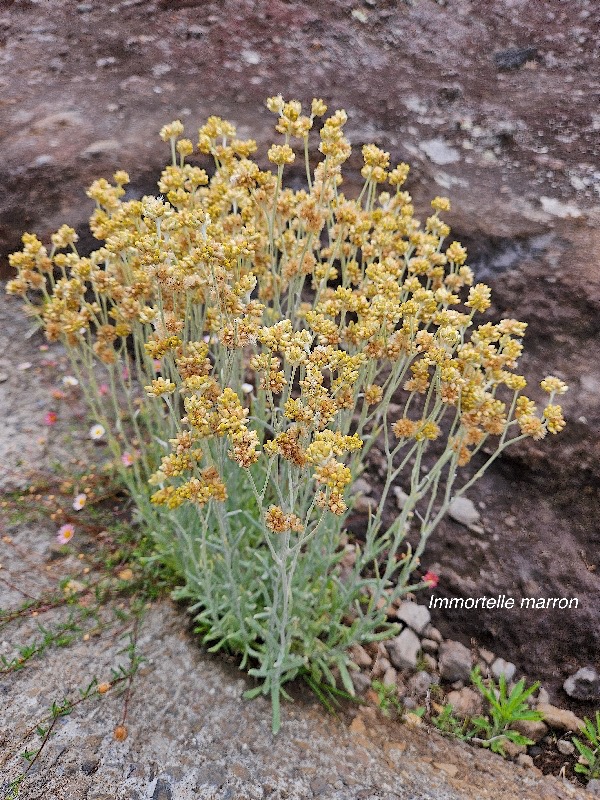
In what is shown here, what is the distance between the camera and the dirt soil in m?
3.14

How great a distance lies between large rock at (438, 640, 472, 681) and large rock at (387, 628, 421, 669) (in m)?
0.13

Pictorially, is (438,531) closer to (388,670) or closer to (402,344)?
(388,670)

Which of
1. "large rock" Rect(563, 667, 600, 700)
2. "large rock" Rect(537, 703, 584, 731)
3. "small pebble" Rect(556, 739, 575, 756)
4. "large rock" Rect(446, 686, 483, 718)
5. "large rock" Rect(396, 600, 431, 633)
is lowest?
"large rock" Rect(446, 686, 483, 718)

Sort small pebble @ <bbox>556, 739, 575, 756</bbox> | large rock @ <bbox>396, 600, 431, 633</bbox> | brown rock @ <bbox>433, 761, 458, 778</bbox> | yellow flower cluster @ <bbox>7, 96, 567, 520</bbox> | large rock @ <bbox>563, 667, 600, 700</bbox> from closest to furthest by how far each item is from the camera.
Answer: yellow flower cluster @ <bbox>7, 96, 567, 520</bbox> → brown rock @ <bbox>433, 761, 458, 778</bbox> → small pebble @ <bbox>556, 739, 575, 756</bbox> → large rock @ <bbox>563, 667, 600, 700</bbox> → large rock @ <bbox>396, 600, 431, 633</bbox>

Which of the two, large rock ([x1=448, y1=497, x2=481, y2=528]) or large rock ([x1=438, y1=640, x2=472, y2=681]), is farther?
large rock ([x1=448, y1=497, x2=481, y2=528])

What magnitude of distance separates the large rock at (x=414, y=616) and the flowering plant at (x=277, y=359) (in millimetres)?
132

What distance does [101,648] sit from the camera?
2756 millimetres

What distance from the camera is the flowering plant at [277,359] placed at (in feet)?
6.51

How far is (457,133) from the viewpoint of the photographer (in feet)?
14.8

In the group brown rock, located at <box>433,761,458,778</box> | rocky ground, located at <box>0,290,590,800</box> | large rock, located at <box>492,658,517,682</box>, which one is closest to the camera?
rocky ground, located at <box>0,290,590,800</box>

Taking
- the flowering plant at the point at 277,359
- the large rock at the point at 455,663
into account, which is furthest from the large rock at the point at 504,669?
the flowering plant at the point at 277,359

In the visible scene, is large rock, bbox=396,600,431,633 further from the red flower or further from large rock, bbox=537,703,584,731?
large rock, bbox=537,703,584,731

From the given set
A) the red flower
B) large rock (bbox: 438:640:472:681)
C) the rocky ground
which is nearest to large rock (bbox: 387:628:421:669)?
the rocky ground

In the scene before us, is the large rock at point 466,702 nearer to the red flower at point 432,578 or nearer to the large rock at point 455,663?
the large rock at point 455,663
